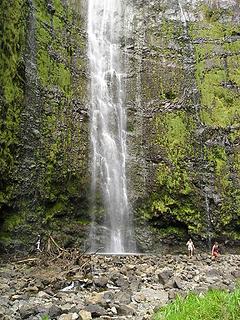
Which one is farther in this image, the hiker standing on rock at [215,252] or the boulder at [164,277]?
the hiker standing on rock at [215,252]

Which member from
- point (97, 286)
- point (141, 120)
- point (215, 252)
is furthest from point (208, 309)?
point (141, 120)

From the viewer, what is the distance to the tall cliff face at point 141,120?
625 inches

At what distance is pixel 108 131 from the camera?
65.1 feet

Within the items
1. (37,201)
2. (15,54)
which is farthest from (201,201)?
(15,54)

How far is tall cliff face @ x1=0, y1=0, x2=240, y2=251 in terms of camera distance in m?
15.9

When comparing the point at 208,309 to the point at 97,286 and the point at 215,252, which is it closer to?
the point at 97,286

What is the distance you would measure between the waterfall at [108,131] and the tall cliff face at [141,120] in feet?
1.48

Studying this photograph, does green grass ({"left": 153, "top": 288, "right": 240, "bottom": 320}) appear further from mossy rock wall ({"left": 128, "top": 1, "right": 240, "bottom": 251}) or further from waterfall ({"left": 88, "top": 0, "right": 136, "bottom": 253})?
mossy rock wall ({"left": 128, "top": 1, "right": 240, "bottom": 251})

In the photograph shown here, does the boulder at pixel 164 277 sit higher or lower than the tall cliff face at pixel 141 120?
lower

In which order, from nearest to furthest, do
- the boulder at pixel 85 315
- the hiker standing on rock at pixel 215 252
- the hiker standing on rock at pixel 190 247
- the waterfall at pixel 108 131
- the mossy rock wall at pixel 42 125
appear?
the boulder at pixel 85 315 → the mossy rock wall at pixel 42 125 → the hiker standing on rock at pixel 215 252 → the hiker standing on rock at pixel 190 247 → the waterfall at pixel 108 131

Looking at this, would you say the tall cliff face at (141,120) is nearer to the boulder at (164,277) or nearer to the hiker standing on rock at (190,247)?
the hiker standing on rock at (190,247)

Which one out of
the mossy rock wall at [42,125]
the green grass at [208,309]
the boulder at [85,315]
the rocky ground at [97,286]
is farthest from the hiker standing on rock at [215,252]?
Result: the green grass at [208,309]

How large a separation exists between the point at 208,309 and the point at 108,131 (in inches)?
586

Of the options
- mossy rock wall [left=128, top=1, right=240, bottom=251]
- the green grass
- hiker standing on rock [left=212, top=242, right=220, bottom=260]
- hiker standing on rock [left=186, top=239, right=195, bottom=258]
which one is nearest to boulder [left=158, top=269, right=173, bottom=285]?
the green grass
